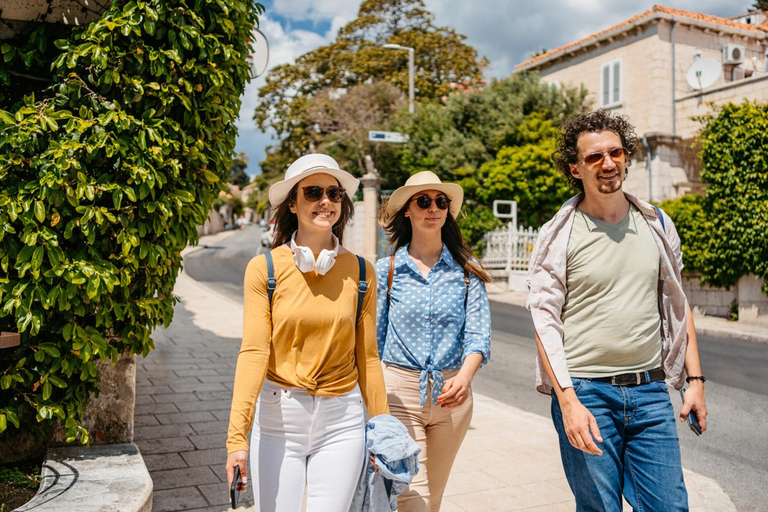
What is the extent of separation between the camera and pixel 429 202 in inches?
127

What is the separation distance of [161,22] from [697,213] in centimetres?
1369

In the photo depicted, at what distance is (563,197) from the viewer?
21953mm

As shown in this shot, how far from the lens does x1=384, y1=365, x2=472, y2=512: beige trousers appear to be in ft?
9.93

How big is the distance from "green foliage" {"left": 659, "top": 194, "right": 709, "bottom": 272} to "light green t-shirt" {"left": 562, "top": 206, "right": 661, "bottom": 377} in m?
12.9

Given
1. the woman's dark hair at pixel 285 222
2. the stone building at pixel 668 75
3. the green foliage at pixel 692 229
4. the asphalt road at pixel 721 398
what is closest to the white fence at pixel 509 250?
the stone building at pixel 668 75

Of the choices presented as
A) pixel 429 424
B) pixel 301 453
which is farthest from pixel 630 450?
pixel 301 453

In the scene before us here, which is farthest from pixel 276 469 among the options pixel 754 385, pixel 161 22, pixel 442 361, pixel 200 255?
pixel 200 255

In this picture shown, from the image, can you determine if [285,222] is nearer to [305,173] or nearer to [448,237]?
[305,173]

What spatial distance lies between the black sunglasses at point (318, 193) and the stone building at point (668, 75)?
19.9 metres

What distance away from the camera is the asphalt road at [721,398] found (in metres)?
A: 5.10

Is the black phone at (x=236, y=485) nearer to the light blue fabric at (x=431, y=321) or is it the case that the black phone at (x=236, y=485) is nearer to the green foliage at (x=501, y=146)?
the light blue fabric at (x=431, y=321)

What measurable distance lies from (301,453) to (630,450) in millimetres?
1274

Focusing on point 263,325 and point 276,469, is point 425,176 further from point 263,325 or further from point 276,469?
point 276,469

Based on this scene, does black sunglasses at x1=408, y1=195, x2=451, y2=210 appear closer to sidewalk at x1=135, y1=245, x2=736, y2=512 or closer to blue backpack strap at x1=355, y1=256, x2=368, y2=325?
blue backpack strap at x1=355, y1=256, x2=368, y2=325
